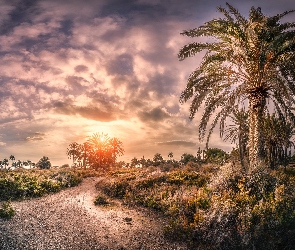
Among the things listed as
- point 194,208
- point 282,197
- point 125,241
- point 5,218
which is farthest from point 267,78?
point 5,218

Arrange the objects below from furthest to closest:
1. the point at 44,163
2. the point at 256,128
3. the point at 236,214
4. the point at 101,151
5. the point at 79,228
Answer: the point at 44,163, the point at 101,151, the point at 256,128, the point at 79,228, the point at 236,214

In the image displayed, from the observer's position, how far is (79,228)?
32.4 feet

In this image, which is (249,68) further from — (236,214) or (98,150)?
(98,150)

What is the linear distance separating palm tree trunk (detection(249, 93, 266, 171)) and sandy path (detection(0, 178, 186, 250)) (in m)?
5.47

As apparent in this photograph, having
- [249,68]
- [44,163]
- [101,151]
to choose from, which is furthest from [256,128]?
[44,163]

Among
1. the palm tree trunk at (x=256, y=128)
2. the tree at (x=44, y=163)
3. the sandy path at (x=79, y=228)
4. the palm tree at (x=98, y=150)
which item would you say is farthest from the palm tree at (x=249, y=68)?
the tree at (x=44, y=163)

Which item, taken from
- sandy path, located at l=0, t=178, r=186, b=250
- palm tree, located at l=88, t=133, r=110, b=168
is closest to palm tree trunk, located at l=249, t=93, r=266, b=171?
sandy path, located at l=0, t=178, r=186, b=250

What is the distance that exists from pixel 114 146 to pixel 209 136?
44603 mm

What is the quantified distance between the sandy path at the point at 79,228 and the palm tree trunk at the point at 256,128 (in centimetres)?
547

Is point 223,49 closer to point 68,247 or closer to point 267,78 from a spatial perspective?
point 267,78

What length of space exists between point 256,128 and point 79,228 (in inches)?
364

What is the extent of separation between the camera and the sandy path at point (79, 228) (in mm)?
8406

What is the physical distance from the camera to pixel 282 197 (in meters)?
9.16

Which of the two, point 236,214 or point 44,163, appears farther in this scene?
point 44,163
